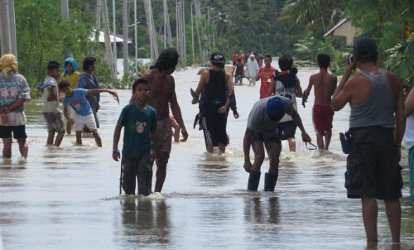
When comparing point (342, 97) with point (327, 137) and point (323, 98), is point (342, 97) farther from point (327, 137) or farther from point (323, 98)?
point (327, 137)

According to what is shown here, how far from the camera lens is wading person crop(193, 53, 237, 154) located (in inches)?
904

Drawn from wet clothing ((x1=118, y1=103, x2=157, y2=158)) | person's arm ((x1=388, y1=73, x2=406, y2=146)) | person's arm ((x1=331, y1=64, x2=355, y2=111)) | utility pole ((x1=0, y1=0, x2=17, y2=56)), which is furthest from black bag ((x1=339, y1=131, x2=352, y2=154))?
utility pole ((x1=0, y1=0, x2=17, y2=56))

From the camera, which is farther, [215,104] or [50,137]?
[50,137]

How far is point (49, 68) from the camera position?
78.2 feet

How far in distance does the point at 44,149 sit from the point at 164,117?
744 cm

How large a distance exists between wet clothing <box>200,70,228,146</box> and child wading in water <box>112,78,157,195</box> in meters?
7.39

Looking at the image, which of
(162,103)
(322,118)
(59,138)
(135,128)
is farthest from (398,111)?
(59,138)

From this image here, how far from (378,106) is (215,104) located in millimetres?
11199

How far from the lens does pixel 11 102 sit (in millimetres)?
20797

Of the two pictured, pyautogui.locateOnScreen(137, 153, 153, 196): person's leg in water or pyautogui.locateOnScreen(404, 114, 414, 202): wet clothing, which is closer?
pyautogui.locateOnScreen(404, 114, 414, 202): wet clothing

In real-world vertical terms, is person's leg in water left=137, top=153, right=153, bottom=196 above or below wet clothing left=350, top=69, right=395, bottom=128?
below

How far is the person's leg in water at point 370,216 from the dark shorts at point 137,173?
13.2 ft

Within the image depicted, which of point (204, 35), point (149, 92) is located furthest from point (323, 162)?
point (204, 35)

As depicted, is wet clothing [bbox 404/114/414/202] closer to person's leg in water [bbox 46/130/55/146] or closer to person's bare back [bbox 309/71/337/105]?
person's bare back [bbox 309/71/337/105]
